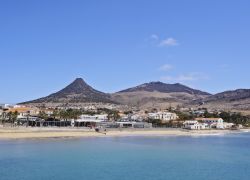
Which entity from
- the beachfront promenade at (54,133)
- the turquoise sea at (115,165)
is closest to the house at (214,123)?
the beachfront promenade at (54,133)

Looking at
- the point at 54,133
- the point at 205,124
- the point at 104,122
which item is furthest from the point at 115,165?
the point at 205,124

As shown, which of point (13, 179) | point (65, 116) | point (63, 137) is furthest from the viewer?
point (65, 116)

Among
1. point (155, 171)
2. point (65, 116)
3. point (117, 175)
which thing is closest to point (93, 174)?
point (117, 175)

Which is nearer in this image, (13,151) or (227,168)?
(227,168)

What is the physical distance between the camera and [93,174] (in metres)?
31.3

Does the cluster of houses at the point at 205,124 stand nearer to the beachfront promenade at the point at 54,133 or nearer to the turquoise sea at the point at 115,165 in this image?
the beachfront promenade at the point at 54,133

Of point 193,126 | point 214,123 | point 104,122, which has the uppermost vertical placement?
point 104,122

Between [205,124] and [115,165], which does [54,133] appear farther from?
[205,124]

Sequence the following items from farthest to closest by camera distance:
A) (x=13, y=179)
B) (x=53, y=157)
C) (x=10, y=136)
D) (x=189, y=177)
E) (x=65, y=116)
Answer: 1. (x=65, y=116)
2. (x=10, y=136)
3. (x=53, y=157)
4. (x=189, y=177)
5. (x=13, y=179)

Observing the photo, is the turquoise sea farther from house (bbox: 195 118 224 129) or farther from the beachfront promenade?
house (bbox: 195 118 224 129)

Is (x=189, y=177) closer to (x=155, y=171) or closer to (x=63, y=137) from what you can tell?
(x=155, y=171)

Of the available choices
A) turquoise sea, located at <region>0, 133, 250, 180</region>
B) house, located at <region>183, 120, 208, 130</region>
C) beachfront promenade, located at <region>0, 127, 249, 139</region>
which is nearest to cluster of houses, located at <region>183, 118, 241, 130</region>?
house, located at <region>183, 120, 208, 130</region>

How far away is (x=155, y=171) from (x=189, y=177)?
10.1ft

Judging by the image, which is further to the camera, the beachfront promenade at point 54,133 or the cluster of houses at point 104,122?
the cluster of houses at point 104,122
